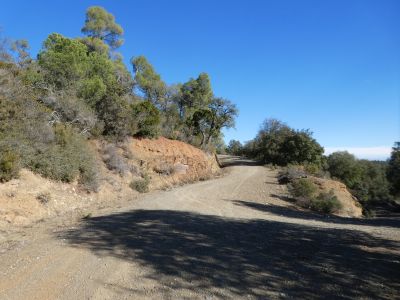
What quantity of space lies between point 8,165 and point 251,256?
8.72 meters

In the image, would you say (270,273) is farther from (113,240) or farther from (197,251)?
(113,240)

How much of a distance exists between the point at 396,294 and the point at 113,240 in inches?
233

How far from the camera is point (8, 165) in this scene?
12055mm

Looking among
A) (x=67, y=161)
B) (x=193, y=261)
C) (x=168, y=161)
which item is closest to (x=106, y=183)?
(x=67, y=161)

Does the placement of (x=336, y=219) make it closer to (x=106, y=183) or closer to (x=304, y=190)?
(x=304, y=190)

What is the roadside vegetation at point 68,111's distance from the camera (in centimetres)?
1422

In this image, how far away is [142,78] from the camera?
4528 centimetres

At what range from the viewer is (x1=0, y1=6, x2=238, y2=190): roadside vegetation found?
14219mm

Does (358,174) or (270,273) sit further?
(358,174)

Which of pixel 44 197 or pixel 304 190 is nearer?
pixel 44 197

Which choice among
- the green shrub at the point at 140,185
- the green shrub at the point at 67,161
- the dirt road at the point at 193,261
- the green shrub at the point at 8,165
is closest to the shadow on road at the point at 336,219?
the dirt road at the point at 193,261

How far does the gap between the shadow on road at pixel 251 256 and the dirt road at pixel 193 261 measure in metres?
0.02

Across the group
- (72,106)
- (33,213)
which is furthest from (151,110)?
(33,213)

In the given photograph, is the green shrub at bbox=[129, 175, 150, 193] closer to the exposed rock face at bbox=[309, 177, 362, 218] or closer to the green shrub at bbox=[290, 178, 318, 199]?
the green shrub at bbox=[290, 178, 318, 199]
